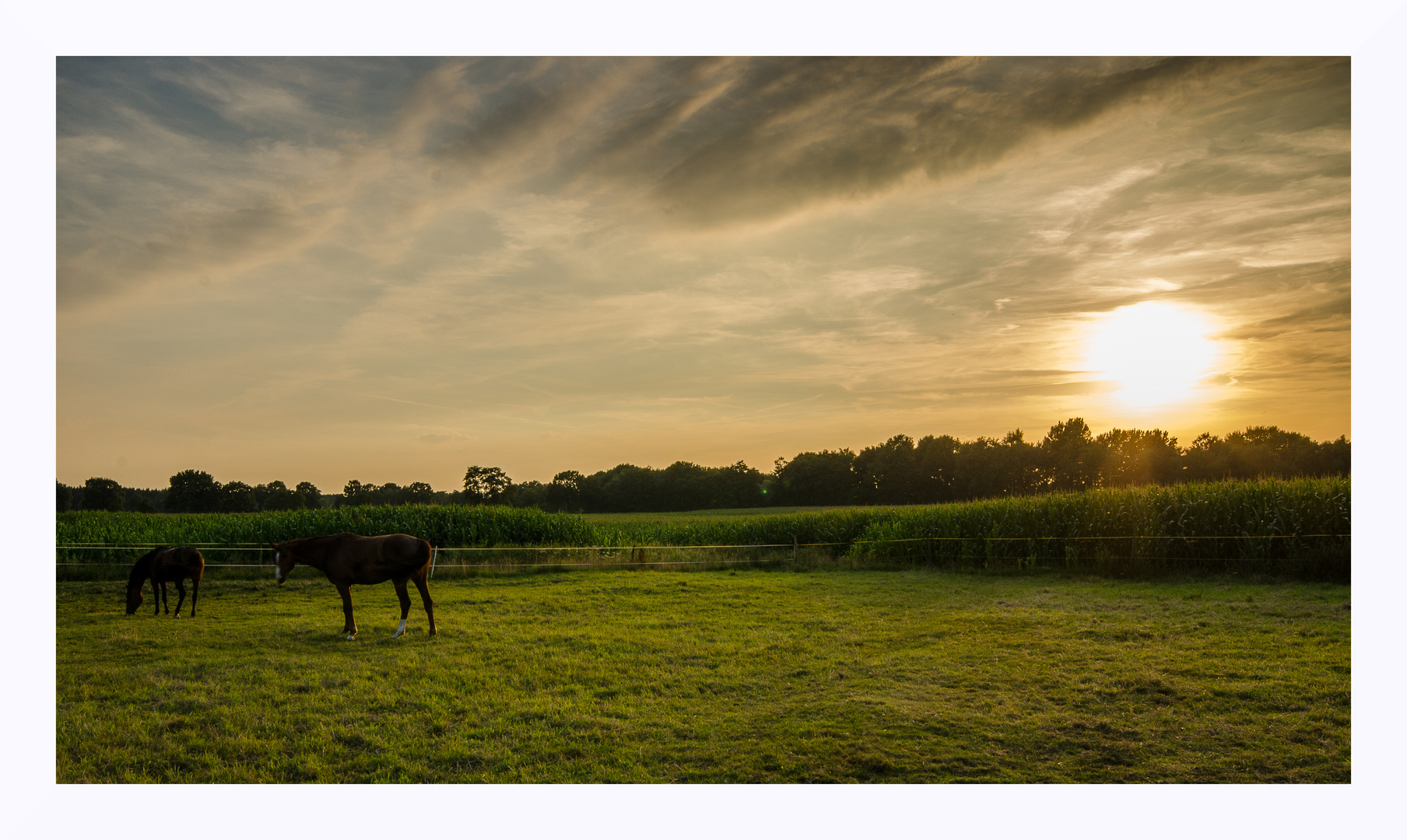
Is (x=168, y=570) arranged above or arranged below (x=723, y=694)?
above

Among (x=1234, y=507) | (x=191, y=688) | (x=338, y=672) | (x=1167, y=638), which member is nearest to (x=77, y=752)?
(x=191, y=688)

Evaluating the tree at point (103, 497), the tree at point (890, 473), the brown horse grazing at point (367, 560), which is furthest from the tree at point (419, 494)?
the tree at point (890, 473)

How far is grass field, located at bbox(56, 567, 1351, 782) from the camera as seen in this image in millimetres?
5074

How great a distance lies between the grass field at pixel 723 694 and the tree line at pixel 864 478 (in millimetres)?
13900

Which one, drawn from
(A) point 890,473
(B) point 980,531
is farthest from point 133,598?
(A) point 890,473

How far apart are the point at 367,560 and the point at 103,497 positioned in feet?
87.3

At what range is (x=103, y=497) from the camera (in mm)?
27734

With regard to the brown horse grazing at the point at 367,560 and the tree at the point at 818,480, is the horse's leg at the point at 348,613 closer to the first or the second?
the brown horse grazing at the point at 367,560

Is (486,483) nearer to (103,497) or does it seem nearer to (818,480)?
(103,497)

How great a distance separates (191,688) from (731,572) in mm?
13077

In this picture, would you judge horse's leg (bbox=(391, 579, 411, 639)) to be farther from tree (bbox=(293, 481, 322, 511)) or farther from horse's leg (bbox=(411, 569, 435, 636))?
tree (bbox=(293, 481, 322, 511))

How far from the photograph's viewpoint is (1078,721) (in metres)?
5.84

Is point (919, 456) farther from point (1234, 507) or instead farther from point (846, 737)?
point (846, 737)

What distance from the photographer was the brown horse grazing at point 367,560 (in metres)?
9.49
